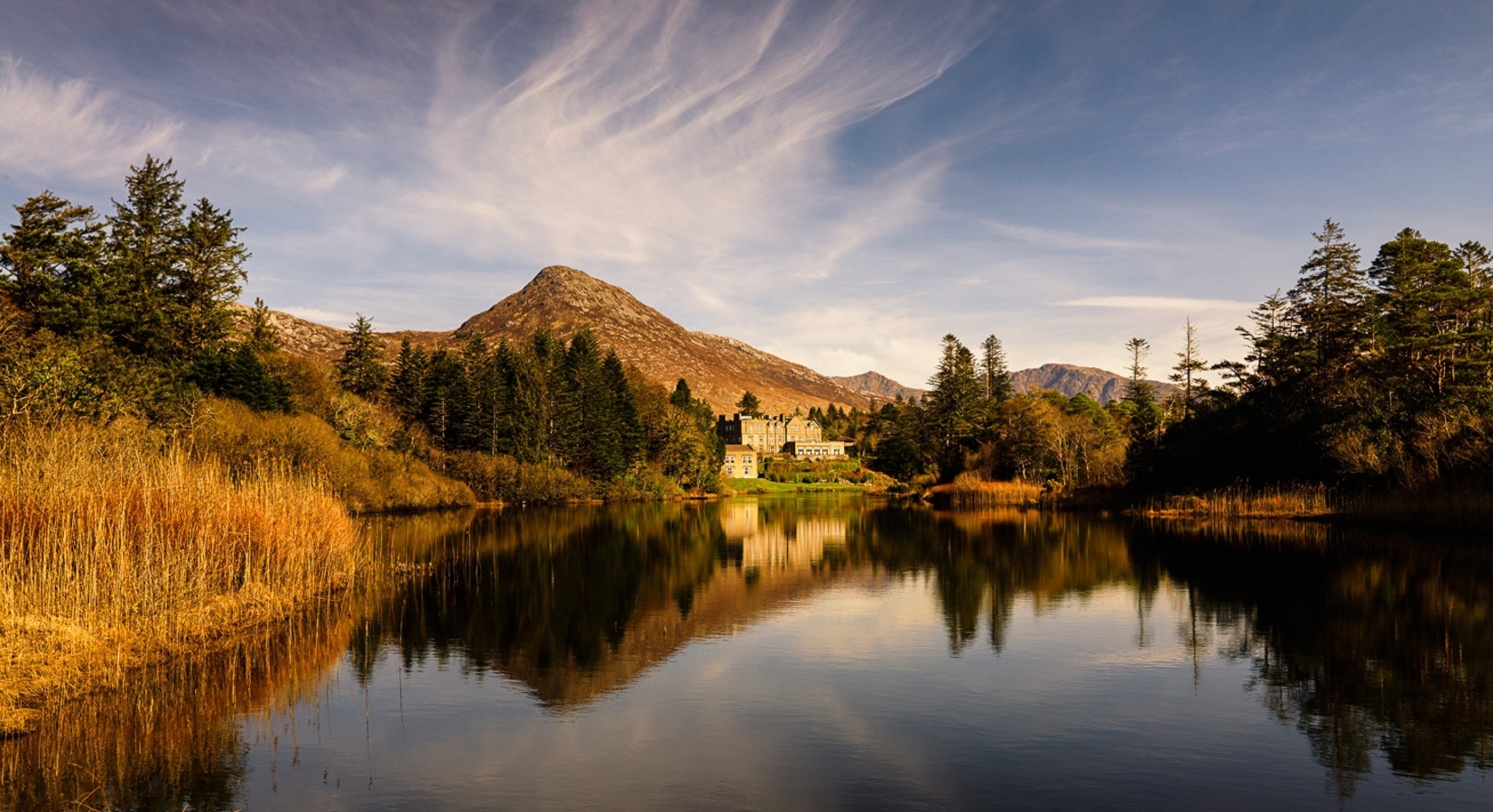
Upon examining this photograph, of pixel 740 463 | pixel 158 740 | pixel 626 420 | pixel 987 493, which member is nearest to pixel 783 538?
pixel 987 493

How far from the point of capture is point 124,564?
14.5 m

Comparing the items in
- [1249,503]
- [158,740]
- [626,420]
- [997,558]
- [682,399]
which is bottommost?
[997,558]

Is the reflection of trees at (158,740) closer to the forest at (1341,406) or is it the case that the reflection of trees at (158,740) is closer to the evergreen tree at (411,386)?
the forest at (1341,406)

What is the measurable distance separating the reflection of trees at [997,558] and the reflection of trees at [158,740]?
521 inches

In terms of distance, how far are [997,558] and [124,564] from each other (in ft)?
92.5

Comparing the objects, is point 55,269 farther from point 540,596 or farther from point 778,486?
point 778,486

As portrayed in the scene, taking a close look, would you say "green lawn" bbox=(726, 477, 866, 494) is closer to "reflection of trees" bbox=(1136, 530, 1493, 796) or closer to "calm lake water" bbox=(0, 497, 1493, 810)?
"reflection of trees" bbox=(1136, 530, 1493, 796)

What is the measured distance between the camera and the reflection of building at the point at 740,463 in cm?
13638

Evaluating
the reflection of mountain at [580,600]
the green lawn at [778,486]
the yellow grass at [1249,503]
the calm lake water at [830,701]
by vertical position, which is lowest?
the green lawn at [778,486]

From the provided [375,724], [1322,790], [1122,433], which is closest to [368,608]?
[375,724]

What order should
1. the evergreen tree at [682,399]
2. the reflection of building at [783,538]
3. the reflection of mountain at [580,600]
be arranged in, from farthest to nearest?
1. the evergreen tree at [682,399]
2. the reflection of building at [783,538]
3. the reflection of mountain at [580,600]

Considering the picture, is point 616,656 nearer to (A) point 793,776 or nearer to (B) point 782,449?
Result: (A) point 793,776

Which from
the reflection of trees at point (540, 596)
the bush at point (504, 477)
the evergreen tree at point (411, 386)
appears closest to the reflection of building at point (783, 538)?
the reflection of trees at point (540, 596)

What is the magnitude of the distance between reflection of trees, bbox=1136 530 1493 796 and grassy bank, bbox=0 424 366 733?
18.0 meters
